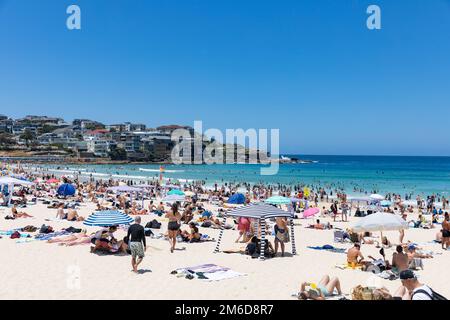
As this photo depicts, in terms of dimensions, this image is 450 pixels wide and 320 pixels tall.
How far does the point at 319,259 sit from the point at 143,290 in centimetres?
492

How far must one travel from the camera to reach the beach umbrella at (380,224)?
31.1ft

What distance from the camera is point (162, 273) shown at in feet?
26.8

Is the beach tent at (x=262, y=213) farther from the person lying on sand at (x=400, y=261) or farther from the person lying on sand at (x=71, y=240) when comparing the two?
the person lying on sand at (x=71, y=240)

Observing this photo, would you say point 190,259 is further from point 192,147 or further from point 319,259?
point 192,147

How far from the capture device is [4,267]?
8.30 m

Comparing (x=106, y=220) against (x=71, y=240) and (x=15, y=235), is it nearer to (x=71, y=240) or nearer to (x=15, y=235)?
(x=71, y=240)

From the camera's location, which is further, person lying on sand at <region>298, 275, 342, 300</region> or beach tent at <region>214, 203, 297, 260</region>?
beach tent at <region>214, 203, 297, 260</region>

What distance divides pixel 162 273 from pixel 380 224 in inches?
207

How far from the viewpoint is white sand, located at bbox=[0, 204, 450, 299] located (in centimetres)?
681

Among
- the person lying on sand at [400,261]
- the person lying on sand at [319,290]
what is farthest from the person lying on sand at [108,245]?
the person lying on sand at [400,261]

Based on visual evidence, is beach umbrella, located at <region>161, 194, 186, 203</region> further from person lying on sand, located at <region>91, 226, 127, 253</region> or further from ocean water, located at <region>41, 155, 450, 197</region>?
ocean water, located at <region>41, 155, 450, 197</region>

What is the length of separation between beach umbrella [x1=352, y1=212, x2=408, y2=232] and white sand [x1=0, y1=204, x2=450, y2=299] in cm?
107

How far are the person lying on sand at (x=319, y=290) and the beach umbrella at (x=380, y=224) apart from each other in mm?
2976

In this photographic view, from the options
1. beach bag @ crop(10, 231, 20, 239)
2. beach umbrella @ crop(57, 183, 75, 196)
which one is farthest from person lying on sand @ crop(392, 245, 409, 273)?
beach umbrella @ crop(57, 183, 75, 196)
